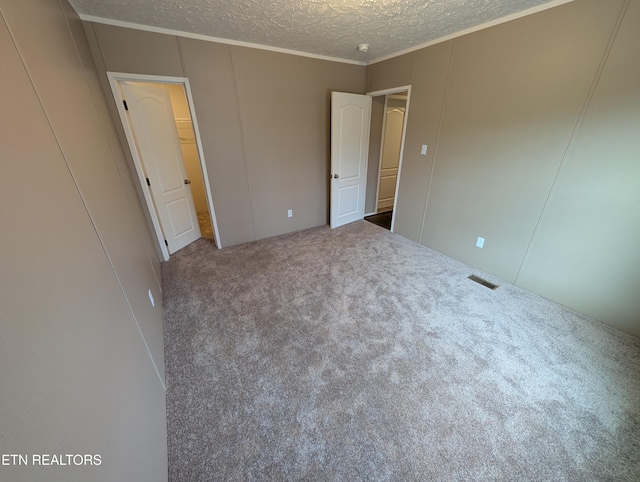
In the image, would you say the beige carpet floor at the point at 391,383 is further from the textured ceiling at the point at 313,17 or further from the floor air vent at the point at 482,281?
the textured ceiling at the point at 313,17

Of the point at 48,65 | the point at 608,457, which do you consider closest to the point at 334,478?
the point at 608,457

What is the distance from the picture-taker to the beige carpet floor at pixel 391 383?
3.98ft

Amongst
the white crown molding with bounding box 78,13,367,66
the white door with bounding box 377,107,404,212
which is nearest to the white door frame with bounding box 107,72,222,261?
the white crown molding with bounding box 78,13,367,66

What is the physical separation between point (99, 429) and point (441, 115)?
3591mm

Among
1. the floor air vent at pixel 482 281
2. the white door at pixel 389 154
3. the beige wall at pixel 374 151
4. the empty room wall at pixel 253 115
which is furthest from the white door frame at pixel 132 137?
the floor air vent at pixel 482 281

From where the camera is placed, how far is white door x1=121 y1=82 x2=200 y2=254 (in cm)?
266

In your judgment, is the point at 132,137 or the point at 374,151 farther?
the point at 374,151

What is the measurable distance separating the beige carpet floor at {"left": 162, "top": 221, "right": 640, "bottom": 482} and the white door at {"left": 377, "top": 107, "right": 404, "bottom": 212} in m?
2.57

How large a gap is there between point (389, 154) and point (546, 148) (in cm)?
268

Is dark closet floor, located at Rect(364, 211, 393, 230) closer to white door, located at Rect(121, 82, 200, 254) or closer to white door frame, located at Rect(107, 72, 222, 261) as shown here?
white door frame, located at Rect(107, 72, 222, 261)

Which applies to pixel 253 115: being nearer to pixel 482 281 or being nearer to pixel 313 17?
pixel 313 17

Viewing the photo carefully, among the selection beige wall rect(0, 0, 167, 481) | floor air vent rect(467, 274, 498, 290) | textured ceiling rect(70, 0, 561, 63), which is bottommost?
floor air vent rect(467, 274, 498, 290)

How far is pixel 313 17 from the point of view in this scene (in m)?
2.14

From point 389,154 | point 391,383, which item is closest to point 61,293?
point 391,383
